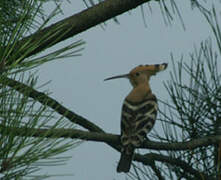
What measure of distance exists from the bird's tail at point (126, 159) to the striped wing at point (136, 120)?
1.3 inches

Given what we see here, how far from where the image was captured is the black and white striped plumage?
9.15 ft

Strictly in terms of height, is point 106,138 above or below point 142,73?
below

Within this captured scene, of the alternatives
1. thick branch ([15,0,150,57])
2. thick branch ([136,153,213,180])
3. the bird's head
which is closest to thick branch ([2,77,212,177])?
thick branch ([136,153,213,180])

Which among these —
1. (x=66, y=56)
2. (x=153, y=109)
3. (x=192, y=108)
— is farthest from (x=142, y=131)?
(x=66, y=56)

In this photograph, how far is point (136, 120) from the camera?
3.07 m

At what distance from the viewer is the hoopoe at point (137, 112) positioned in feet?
9.20

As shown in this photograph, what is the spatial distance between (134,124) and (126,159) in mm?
306

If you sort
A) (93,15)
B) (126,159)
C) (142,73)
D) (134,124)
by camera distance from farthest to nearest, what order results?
(142,73), (134,124), (126,159), (93,15)

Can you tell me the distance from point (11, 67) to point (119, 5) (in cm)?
103

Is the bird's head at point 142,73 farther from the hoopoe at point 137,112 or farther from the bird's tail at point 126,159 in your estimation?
the bird's tail at point 126,159

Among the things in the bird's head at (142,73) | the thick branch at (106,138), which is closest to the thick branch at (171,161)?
the thick branch at (106,138)

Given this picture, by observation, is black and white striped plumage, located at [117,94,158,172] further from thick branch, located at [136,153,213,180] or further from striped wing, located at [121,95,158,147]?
thick branch, located at [136,153,213,180]

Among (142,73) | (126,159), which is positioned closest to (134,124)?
(126,159)

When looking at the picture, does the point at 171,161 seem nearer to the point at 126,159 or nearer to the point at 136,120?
the point at 126,159
